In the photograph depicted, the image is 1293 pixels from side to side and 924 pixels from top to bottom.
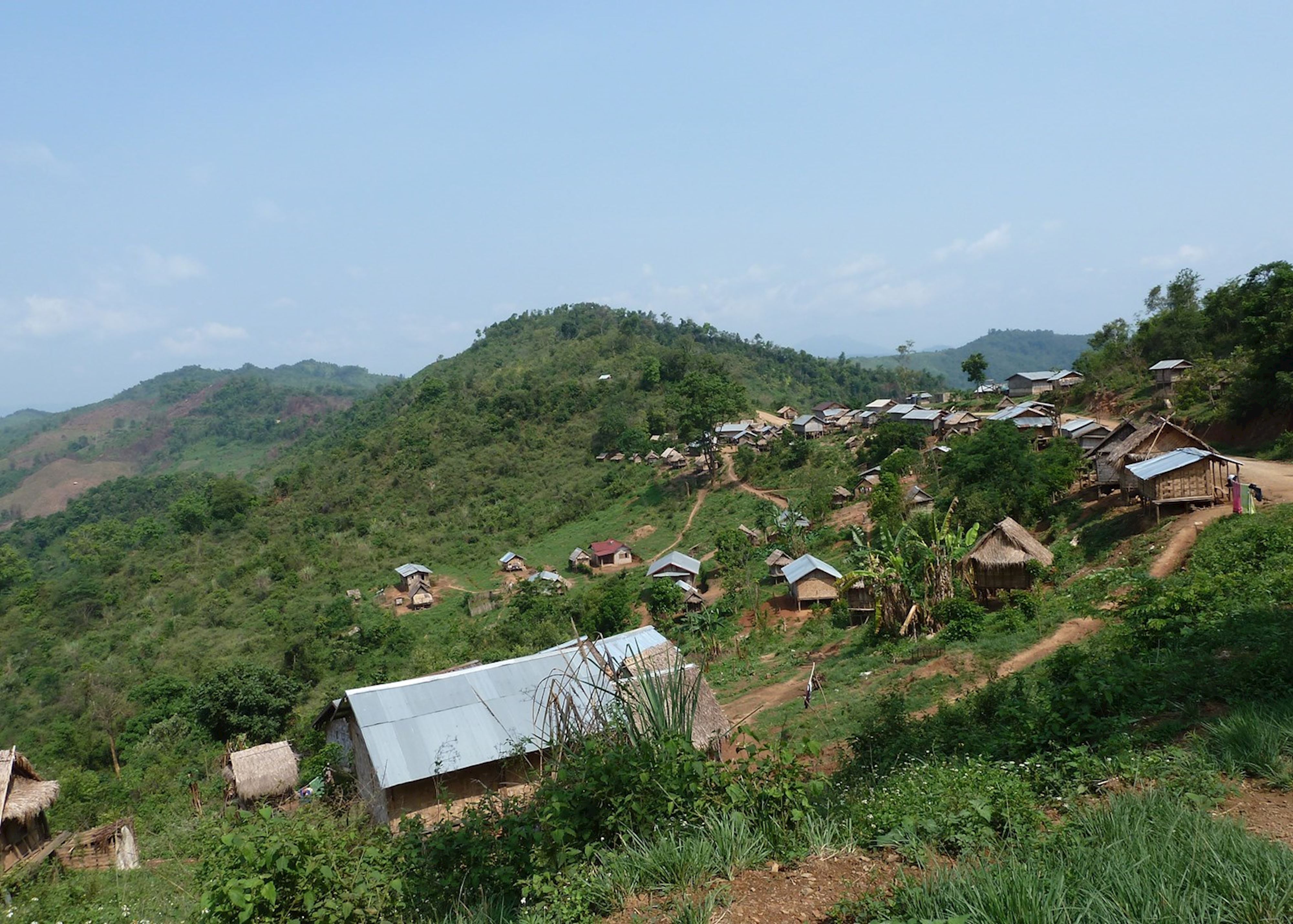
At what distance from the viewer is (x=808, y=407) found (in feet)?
235

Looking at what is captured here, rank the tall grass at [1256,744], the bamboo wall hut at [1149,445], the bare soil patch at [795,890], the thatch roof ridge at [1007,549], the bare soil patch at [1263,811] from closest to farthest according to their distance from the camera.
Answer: the bare soil patch at [795,890]
the bare soil patch at [1263,811]
the tall grass at [1256,744]
the thatch roof ridge at [1007,549]
the bamboo wall hut at [1149,445]

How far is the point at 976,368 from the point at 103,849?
59.1 m

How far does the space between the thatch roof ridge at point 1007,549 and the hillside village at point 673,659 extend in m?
0.07

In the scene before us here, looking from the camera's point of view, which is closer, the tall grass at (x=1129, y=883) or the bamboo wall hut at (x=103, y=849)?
the tall grass at (x=1129, y=883)

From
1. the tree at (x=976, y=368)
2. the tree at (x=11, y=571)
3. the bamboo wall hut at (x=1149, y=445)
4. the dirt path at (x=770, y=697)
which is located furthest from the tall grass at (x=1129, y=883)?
the tree at (x=11, y=571)

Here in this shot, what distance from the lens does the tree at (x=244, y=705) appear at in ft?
84.7

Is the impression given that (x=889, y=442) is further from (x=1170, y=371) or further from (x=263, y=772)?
(x=263, y=772)

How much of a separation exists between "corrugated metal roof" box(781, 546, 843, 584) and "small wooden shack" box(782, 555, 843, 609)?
0.04 ft

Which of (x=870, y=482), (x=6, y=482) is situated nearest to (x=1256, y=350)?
(x=870, y=482)

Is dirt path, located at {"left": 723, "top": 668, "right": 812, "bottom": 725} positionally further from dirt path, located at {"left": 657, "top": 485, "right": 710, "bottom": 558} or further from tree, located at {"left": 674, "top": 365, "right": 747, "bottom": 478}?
tree, located at {"left": 674, "top": 365, "right": 747, "bottom": 478}

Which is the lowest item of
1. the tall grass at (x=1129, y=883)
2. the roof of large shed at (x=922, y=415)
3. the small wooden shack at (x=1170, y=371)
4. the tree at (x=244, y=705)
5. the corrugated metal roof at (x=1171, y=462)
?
the tree at (x=244, y=705)

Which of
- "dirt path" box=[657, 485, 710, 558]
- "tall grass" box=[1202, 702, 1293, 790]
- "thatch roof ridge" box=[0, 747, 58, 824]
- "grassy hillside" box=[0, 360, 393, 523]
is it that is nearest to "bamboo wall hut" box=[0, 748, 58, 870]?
"thatch roof ridge" box=[0, 747, 58, 824]

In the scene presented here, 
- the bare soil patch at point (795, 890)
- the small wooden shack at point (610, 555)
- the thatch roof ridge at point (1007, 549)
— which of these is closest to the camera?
the bare soil patch at point (795, 890)

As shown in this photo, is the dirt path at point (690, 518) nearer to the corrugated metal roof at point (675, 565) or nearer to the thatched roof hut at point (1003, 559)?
the corrugated metal roof at point (675, 565)
